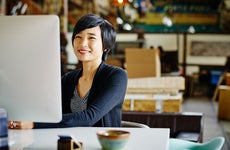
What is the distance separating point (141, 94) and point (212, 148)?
8.94 feet

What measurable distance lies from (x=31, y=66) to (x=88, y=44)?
2.15 feet

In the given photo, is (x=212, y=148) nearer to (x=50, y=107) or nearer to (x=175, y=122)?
(x=50, y=107)

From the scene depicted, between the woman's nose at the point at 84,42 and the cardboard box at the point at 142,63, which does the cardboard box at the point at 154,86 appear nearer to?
the cardboard box at the point at 142,63

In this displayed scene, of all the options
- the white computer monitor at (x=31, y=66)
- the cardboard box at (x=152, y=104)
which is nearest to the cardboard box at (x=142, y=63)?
the cardboard box at (x=152, y=104)

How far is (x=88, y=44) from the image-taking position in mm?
2188

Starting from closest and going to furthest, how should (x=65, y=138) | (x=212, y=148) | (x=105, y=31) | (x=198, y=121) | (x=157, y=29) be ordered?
(x=65, y=138)
(x=212, y=148)
(x=105, y=31)
(x=198, y=121)
(x=157, y=29)

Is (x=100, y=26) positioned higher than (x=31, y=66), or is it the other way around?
(x=100, y=26)

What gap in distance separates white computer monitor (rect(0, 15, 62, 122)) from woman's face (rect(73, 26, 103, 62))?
62cm

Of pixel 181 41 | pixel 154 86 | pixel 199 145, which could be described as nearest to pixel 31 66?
pixel 199 145

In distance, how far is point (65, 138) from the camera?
1.52m

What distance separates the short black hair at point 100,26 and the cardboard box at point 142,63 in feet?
10.6

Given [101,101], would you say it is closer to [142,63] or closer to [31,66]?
[31,66]

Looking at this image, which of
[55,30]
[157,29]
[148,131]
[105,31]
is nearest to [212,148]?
[148,131]

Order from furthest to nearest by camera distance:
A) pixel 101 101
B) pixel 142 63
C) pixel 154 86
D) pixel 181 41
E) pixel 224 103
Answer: pixel 181 41
pixel 224 103
pixel 142 63
pixel 154 86
pixel 101 101
